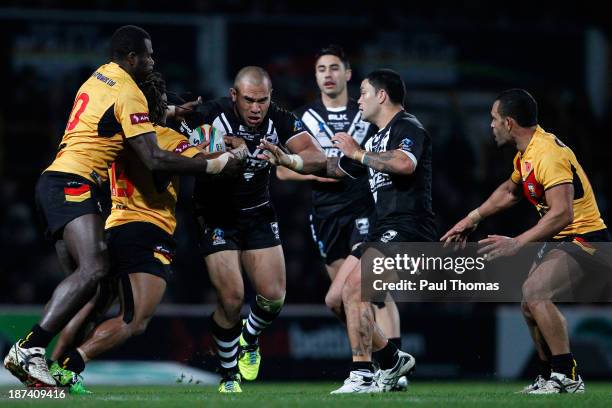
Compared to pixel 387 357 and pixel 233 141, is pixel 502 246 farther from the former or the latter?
pixel 233 141

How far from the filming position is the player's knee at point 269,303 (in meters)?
10.4

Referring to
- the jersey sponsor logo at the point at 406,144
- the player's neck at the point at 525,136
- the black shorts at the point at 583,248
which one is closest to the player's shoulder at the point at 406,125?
the jersey sponsor logo at the point at 406,144

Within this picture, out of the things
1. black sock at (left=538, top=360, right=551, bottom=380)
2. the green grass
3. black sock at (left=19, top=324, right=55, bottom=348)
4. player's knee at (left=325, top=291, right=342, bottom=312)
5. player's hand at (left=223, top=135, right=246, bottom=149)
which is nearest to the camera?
the green grass

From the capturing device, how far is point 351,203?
445 inches

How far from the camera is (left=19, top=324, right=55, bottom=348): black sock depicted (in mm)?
8078

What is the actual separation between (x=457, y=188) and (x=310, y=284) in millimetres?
3796

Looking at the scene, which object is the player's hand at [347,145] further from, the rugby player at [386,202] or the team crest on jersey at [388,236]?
the team crest on jersey at [388,236]

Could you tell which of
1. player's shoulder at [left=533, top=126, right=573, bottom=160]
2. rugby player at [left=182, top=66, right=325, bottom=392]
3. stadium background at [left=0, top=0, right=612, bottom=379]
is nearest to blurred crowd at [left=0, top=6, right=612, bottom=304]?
stadium background at [left=0, top=0, right=612, bottom=379]

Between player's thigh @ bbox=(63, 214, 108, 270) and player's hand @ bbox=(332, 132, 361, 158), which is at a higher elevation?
player's hand @ bbox=(332, 132, 361, 158)

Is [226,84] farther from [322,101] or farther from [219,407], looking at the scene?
[219,407]

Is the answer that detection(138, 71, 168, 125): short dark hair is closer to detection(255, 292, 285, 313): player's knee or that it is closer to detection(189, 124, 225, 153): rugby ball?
detection(189, 124, 225, 153): rugby ball

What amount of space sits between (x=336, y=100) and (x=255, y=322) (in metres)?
2.53

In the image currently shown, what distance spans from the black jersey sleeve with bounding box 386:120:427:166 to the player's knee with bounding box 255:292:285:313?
1899mm

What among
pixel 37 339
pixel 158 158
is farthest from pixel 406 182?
pixel 37 339
